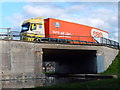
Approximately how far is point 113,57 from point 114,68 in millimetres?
4170

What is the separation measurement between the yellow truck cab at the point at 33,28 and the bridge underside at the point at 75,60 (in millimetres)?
3065

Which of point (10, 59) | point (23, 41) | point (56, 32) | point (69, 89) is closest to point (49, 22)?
point (56, 32)

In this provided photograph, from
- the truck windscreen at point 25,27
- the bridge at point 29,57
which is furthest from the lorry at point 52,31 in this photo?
the bridge at point 29,57

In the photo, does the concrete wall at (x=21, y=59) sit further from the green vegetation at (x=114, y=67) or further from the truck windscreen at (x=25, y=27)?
the green vegetation at (x=114, y=67)

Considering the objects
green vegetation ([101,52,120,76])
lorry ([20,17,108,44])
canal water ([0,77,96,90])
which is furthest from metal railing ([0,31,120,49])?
canal water ([0,77,96,90])

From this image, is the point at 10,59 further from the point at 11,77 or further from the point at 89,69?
the point at 89,69

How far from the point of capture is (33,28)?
35469mm

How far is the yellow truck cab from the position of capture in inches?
1364

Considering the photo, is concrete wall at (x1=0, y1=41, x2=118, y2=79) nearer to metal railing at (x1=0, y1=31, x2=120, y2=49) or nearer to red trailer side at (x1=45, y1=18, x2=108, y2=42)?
metal railing at (x1=0, y1=31, x2=120, y2=49)

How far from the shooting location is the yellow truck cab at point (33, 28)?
34.7m

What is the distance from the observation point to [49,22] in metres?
36.6

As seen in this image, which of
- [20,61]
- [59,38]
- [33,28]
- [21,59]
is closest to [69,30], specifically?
[59,38]

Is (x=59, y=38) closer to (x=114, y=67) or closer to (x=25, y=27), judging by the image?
(x=25, y=27)

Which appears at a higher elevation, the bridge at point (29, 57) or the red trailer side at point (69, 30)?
the red trailer side at point (69, 30)
